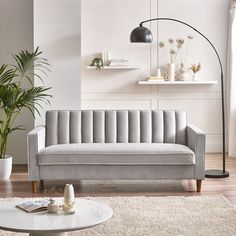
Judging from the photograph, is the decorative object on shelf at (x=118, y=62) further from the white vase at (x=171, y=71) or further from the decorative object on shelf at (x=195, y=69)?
the decorative object on shelf at (x=195, y=69)

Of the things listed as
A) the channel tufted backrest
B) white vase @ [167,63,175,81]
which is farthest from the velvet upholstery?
white vase @ [167,63,175,81]

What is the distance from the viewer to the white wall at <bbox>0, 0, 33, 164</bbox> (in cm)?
658

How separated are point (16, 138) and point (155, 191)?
229 cm

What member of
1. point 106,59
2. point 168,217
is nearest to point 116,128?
point 168,217

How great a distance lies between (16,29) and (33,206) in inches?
146

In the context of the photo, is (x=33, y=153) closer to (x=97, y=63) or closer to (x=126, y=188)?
(x=126, y=188)

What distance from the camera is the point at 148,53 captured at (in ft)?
24.3

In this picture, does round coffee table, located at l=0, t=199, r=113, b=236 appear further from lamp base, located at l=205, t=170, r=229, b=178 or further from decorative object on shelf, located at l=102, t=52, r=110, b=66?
decorative object on shelf, located at l=102, t=52, r=110, b=66

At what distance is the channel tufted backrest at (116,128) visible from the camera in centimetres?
563

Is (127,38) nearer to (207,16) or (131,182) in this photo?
(207,16)

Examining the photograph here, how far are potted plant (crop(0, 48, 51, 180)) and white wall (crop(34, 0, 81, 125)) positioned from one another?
0.36 ft

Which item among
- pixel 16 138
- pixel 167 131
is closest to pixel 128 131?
pixel 167 131

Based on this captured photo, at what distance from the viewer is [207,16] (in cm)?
741

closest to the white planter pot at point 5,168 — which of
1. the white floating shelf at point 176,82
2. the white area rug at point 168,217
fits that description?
the white area rug at point 168,217
